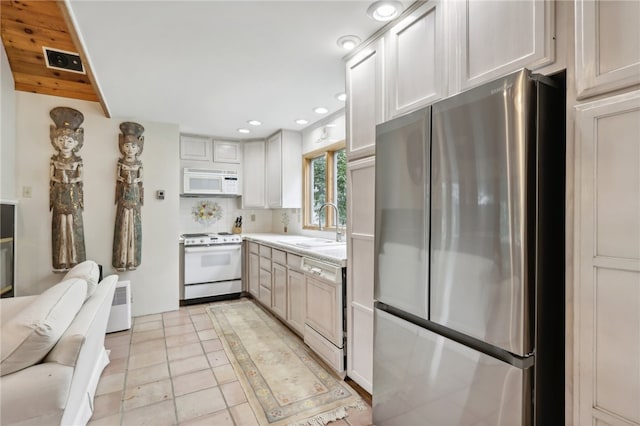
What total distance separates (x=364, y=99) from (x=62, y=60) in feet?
8.79

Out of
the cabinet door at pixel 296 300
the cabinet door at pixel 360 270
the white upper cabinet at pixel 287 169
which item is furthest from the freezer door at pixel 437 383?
the white upper cabinet at pixel 287 169

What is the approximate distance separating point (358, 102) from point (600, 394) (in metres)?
1.81

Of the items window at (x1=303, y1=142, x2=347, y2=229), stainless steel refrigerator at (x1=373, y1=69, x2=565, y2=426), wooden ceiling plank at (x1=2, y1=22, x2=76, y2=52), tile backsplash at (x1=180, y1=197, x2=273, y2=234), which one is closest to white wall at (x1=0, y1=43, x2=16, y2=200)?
wooden ceiling plank at (x1=2, y1=22, x2=76, y2=52)

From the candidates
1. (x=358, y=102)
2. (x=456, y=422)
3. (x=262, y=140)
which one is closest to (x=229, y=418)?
(x=456, y=422)

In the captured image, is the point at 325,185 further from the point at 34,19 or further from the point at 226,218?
the point at 34,19

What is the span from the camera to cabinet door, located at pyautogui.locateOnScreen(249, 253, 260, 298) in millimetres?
3941

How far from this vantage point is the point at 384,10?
1692 millimetres

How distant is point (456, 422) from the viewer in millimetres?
1273

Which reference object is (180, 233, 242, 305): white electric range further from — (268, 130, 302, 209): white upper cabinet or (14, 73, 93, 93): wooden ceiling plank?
(14, 73, 93, 93): wooden ceiling plank

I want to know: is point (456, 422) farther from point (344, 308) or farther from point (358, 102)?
point (358, 102)

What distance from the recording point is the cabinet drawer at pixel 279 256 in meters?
3.21

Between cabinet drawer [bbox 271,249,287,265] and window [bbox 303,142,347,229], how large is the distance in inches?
29.6

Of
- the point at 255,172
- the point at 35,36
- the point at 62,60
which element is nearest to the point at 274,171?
the point at 255,172

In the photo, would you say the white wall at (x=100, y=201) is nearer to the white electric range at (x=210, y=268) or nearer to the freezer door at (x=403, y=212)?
the white electric range at (x=210, y=268)
